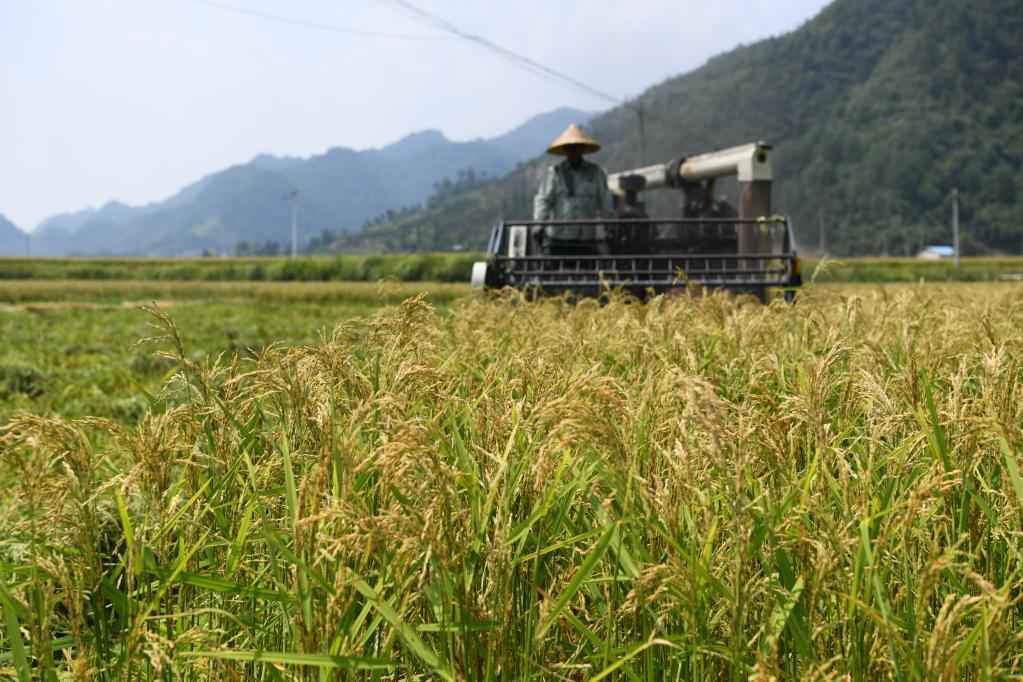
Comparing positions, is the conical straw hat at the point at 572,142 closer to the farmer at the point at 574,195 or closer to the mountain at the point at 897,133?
the farmer at the point at 574,195

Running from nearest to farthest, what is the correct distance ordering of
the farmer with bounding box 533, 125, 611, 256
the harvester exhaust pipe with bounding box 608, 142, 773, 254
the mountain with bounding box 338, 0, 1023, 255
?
the harvester exhaust pipe with bounding box 608, 142, 773, 254 → the farmer with bounding box 533, 125, 611, 256 → the mountain with bounding box 338, 0, 1023, 255

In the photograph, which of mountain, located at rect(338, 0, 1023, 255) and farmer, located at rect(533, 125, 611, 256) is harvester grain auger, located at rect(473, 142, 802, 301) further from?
mountain, located at rect(338, 0, 1023, 255)

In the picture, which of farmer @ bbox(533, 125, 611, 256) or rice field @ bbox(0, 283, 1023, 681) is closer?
rice field @ bbox(0, 283, 1023, 681)

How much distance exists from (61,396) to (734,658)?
7694mm

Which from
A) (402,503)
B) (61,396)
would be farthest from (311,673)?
(61,396)

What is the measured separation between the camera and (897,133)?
15225cm

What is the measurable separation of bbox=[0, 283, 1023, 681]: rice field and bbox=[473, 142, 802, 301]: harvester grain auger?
6585mm

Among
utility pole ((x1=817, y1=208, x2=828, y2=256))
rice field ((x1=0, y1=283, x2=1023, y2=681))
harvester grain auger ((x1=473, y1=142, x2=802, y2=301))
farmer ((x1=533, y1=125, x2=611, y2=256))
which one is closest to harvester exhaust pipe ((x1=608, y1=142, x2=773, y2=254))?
harvester grain auger ((x1=473, y1=142, x2=802, y2=301))

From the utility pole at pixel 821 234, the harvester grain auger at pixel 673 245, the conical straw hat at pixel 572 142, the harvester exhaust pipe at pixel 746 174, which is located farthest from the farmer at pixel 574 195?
the utility pole at pixel 821 234

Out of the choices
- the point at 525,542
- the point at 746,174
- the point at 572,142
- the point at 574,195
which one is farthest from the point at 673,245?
the point at 525,542

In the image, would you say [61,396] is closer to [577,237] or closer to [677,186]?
[577,237]

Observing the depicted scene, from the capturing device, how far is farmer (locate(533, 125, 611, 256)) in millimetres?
10984

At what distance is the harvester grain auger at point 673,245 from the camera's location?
9305 millimetres

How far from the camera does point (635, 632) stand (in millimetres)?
1770
